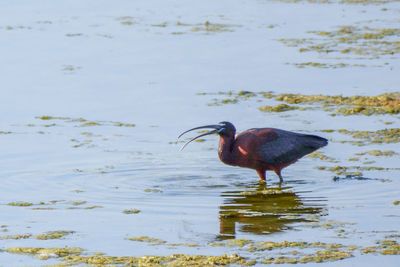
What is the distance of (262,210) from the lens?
31.7ft

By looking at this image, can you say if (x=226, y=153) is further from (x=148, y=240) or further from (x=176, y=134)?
(x=148, y=240)

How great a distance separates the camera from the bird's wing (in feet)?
36.0

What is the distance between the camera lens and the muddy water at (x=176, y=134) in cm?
855

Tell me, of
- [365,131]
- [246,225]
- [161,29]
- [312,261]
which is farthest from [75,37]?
[312,261]

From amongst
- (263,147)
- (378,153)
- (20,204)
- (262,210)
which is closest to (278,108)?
(378,153)

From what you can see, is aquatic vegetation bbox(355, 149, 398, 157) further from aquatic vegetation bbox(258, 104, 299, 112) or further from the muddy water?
aquatic vegetation bbox(258, 104, 299, 112)

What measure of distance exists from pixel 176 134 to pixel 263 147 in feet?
5.68

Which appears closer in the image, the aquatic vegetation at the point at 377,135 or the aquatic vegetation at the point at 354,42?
the aquatic vegetation at the point at 377,135

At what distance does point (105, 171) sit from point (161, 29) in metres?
9.74

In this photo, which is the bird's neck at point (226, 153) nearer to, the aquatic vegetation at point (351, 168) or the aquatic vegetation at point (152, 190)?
the aquatic vegetation at point (152, 190)

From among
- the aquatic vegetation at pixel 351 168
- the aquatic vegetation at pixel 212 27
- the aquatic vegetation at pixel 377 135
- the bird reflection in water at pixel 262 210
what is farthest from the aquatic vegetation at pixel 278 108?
the aquatic vegetation at pixel 212 27

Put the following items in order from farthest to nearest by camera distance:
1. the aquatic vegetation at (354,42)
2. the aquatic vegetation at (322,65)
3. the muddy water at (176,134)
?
the aquatic vegetation at (354,42), the aquatic vegetation at (322,65), the muddy water at (176,134)

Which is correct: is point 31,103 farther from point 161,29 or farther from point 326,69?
point 161,29

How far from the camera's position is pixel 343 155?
1156cm
